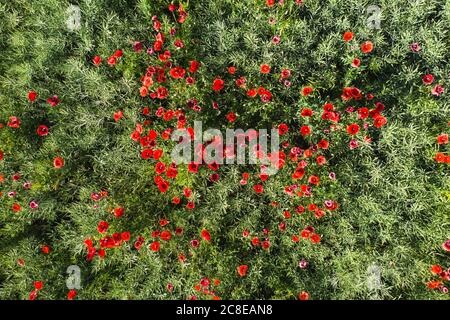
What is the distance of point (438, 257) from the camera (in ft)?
12.7

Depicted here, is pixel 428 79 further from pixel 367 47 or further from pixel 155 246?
pixel 155 246

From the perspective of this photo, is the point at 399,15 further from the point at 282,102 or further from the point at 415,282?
the point at 415,282

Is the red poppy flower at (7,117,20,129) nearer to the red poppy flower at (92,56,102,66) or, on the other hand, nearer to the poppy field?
the poppy field

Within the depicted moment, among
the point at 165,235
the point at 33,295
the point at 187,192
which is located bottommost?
the point at 33,295

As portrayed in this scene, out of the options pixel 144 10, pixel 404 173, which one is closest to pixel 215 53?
pixel 144 10

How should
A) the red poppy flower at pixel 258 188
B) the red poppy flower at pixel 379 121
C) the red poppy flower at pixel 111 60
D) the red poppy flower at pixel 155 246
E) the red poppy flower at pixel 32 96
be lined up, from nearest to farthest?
the red poppy flower at pixel 379 121
the red poppy flower at pixel 155 246
the red poppy flower at pixel 258 188
the red poppy flower at pixel 111 60
the red poppy flower at pixel 32 96

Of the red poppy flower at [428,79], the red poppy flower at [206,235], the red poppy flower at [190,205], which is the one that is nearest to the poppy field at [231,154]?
the red poppy flower at [428,79]

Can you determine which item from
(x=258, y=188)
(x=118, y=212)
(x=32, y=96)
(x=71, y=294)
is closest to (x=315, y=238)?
(x=258, y=188)

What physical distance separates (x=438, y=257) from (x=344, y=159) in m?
1.48

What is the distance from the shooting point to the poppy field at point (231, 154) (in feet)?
12.2

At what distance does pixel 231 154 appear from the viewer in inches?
146

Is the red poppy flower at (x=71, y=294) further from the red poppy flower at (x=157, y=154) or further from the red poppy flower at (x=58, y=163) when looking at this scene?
the red poppy flower at (x=157, y=154)

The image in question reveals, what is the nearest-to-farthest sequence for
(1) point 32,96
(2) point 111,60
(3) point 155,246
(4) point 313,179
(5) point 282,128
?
(4) point 313,179
(3) point 155,246
(5) point 282,128
(2) point 111,60
(1) point 32,96

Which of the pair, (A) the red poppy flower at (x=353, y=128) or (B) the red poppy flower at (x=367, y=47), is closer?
(A) the red poppy flower at (x=353, y=128)
